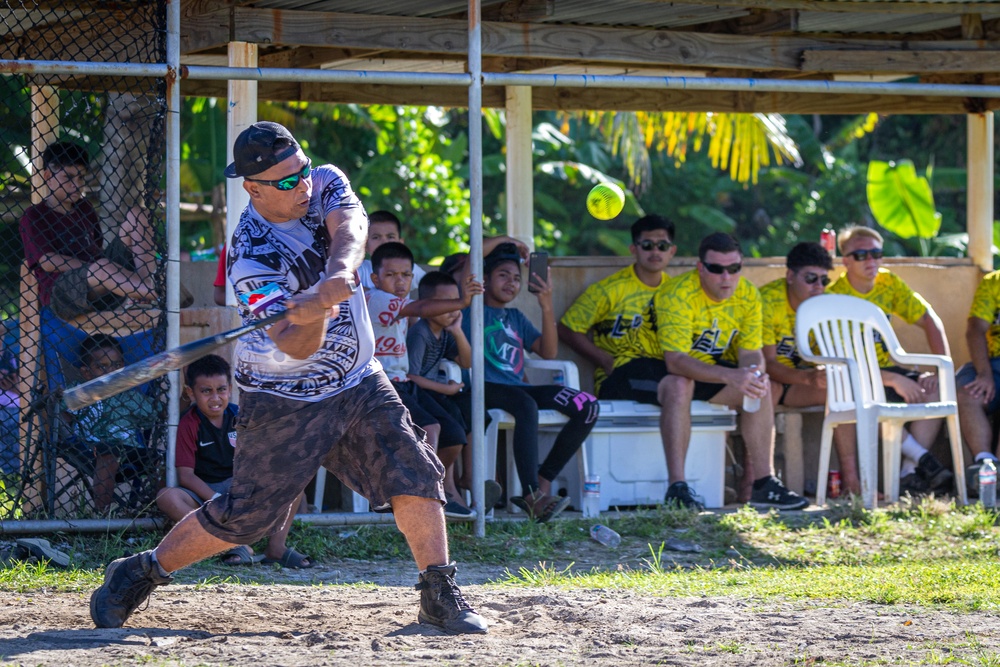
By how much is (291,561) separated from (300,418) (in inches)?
75.2

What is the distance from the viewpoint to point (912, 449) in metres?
8.70

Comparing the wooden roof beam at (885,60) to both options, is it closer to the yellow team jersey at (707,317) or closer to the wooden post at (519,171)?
the yellow team jersey at (707,317)

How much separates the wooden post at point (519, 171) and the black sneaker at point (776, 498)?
7.93 ft

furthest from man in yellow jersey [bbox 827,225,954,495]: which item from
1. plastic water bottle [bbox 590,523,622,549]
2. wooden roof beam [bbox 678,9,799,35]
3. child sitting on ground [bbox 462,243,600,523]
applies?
plastic water bottle [bbox 590,523,622,549]

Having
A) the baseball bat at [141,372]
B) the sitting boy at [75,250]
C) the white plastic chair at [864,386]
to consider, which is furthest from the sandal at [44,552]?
the white plastic chair at [864,386]

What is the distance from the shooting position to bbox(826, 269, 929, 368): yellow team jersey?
908 centimetres

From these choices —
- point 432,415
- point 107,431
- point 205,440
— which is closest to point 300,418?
point 205,440

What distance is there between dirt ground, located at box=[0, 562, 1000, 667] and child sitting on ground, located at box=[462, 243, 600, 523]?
7.07 feet

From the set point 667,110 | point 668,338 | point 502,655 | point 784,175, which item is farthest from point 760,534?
point 784,175

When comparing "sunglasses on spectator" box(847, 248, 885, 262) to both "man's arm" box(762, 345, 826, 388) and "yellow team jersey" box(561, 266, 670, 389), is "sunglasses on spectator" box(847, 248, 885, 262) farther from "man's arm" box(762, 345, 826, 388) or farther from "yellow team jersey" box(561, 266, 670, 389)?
"yellow team jersey" box(561, 266, 670, 389)

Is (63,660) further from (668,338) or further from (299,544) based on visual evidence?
(668,338)

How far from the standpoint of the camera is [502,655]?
4.04m

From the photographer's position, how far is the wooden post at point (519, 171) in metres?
9.00

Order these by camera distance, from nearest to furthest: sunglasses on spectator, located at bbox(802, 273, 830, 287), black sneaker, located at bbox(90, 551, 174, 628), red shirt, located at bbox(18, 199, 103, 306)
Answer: black sneaker, located at bbox(90, 551, 174, 628) < red shirt, located at bbox(18, 199, 103, 306) < sunglasses on spectator, located at bbox(802, 273, 830, 287)
